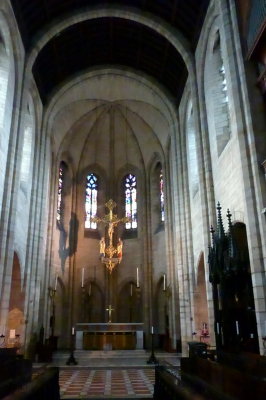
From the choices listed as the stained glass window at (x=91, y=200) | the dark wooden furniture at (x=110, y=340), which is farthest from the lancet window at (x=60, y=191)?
the dark wooden furniture at (x=110, y=340)

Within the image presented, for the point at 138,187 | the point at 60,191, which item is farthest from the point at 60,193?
the point at 138,187

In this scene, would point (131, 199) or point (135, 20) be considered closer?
point (135, 20)

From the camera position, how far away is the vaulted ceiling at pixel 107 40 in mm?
15773

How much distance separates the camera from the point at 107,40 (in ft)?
62.9

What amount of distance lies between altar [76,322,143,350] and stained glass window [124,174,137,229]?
919 centimetres

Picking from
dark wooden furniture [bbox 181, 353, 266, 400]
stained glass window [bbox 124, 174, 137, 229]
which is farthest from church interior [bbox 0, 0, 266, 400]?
stained glass window [bbox 124, 174, 137, 229]

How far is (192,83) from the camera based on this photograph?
1612cm

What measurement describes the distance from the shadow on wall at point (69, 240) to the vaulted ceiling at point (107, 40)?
28.4ft

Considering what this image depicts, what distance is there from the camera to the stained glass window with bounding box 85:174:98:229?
26438mm

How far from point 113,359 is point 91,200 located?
527 inches

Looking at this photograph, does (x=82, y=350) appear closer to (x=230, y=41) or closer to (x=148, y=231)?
(x=148, y=231)

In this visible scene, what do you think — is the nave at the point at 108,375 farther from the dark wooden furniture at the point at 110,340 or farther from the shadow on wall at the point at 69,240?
the shadow on wall at the point at 69,240

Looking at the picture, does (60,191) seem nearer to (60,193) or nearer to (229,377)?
(60,193)

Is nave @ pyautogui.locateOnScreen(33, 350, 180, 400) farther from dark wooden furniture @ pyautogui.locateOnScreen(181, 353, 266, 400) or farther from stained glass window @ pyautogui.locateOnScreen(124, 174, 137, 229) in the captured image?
stained glass window @ pyautogui.locateOnScreen(124, 174, 137, 229)
